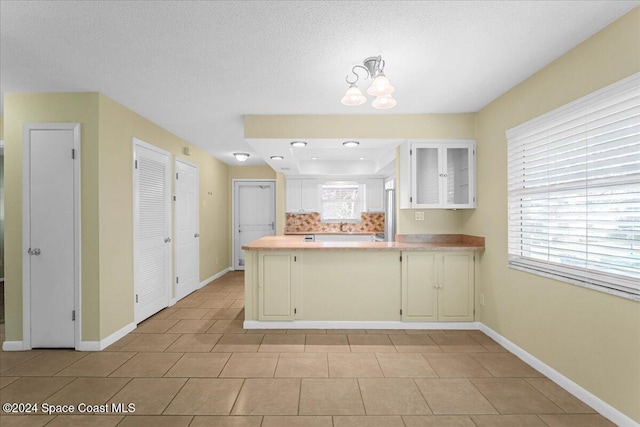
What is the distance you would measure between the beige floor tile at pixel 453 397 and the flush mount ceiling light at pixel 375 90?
208 cm

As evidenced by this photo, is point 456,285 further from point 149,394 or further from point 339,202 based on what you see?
point 339,202

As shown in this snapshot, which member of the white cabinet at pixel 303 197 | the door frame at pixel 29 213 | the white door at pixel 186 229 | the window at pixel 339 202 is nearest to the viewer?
the door frame at pixel 29 213

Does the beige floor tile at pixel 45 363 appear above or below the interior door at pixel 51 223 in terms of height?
below

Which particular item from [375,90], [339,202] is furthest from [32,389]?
[339,202]

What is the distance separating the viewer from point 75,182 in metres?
3.07

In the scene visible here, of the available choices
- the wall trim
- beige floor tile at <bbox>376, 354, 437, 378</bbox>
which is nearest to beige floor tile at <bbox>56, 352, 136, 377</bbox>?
the wall trim

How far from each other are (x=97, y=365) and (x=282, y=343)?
161 centimetres

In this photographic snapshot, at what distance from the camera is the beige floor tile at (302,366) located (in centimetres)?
261

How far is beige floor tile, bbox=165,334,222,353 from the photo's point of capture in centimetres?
312

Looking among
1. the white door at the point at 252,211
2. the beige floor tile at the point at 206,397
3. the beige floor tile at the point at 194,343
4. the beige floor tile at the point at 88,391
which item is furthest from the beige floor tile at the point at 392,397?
the white door at the point at 252,211

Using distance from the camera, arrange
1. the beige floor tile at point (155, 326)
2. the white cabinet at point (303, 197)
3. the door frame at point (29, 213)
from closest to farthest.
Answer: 1. the door frame at point (29, 213)
2. the beige floor tile at point (155, 326)
3. the white cabinet at point (303, 197)

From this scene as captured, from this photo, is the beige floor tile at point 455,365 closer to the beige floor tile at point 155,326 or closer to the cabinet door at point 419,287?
the cabinet door at point 419,287

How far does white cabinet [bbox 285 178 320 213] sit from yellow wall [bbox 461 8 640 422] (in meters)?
3.56

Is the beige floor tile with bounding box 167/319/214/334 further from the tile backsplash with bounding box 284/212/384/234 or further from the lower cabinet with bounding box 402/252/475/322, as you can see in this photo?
the tile backsplash with bounding box 284/212/384/234
